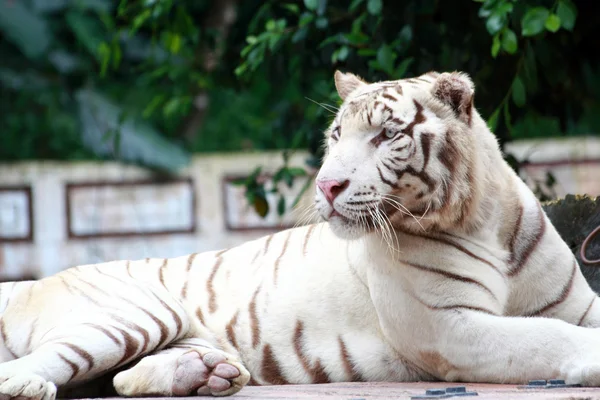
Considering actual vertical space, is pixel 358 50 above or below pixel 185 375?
above

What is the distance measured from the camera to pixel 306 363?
9.39ft

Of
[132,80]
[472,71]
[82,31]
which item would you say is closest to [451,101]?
[472,71]

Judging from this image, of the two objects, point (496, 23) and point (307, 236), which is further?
point (496, 23)

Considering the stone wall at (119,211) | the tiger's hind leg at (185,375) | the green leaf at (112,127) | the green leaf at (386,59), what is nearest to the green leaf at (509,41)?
the green leaf at (386,59)

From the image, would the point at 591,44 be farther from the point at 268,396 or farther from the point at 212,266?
the point at 268,396

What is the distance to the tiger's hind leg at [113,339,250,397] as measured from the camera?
95.3 inches

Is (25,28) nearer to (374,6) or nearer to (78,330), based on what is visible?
(374,6)

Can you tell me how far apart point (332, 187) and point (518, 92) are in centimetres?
147

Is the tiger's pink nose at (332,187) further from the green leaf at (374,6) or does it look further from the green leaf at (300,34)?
the green leaf at (300,34)

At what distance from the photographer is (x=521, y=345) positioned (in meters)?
2.45

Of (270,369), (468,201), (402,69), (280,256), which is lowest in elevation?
(270,369)

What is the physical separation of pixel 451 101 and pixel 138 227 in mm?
6246

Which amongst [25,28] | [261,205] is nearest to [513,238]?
[261,205]

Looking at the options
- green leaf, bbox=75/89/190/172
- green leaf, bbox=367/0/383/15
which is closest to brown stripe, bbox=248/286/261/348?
green leaf, bbox=367/0/383/15
